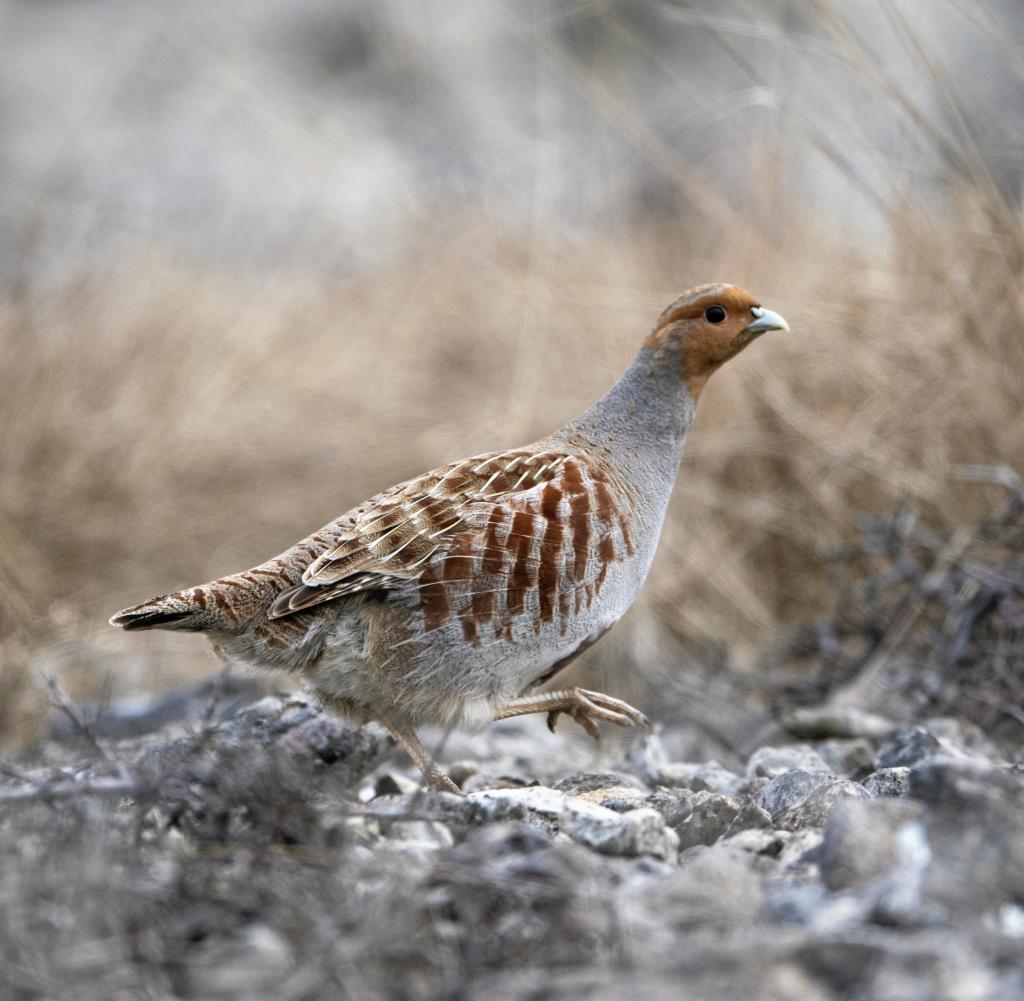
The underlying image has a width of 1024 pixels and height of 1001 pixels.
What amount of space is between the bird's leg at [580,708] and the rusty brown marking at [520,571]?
41 centimetres

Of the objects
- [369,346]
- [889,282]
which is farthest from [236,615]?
[369,346]

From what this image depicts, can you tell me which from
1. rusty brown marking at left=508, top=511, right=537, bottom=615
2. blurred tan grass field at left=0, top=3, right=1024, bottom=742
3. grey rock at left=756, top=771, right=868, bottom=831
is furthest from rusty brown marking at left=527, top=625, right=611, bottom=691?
blurred tan grass field at left=0, top=3, right=1024, bottom=742

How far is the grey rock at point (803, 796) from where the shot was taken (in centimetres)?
281

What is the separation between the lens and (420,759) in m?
3.47

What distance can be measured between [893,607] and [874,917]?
9.02 feet

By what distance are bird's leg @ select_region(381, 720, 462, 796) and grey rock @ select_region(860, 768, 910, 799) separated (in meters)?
0.96

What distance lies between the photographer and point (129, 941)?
2.01 m

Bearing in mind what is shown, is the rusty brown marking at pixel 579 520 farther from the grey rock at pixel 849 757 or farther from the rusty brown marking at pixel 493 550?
the grey rock at pixel 849 757

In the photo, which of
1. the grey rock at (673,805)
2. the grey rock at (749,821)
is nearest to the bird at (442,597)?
the grey rock at (673,805)

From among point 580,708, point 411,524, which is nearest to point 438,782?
point 580,708

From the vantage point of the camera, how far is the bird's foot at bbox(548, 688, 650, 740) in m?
3.70

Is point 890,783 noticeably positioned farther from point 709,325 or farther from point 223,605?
point 223,605

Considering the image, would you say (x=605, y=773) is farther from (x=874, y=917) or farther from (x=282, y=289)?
(x=282, y=289)

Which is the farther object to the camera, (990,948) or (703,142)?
(703,142)
